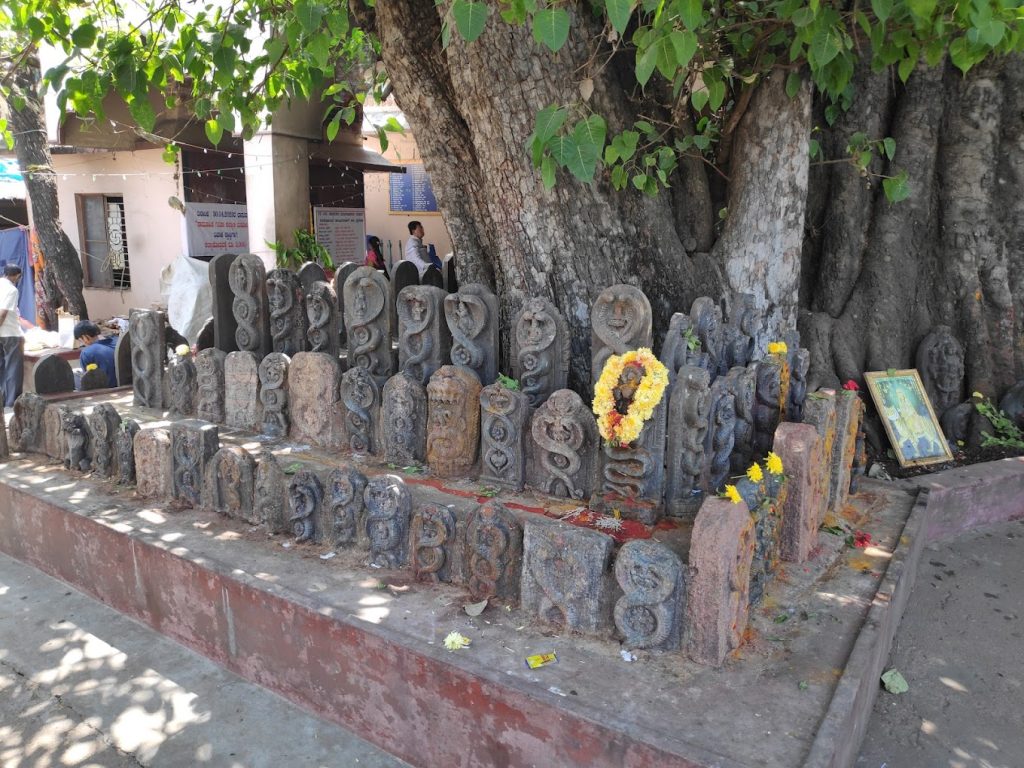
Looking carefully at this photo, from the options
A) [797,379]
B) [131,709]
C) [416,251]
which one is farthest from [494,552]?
[416,251]

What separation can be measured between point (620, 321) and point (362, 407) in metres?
1.57

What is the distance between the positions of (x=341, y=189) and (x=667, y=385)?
10050 mm

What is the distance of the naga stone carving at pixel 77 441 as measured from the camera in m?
4.41

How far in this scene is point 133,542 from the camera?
11.7 ft

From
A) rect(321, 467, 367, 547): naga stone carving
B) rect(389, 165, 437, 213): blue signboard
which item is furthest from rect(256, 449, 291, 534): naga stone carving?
rect(389, 165, 437, 213): blue signboard

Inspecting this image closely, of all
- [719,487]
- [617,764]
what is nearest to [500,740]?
[617,764]

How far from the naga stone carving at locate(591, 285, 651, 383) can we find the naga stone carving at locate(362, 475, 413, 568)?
107 centimetres

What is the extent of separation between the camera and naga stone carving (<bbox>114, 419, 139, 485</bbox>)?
13.7ft

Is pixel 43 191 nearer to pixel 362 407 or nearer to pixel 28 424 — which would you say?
pixel 28 424

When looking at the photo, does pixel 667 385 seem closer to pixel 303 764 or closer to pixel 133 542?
pixel 303 764

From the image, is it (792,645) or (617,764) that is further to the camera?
(792,645)

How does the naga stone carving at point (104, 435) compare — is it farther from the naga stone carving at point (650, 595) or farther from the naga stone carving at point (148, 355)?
the naga stone carving at point (650, 595)

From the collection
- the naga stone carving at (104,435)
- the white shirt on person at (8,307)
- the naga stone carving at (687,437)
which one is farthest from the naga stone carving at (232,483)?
the white shirt on person at (8,307)

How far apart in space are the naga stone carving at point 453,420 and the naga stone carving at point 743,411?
1.28m
